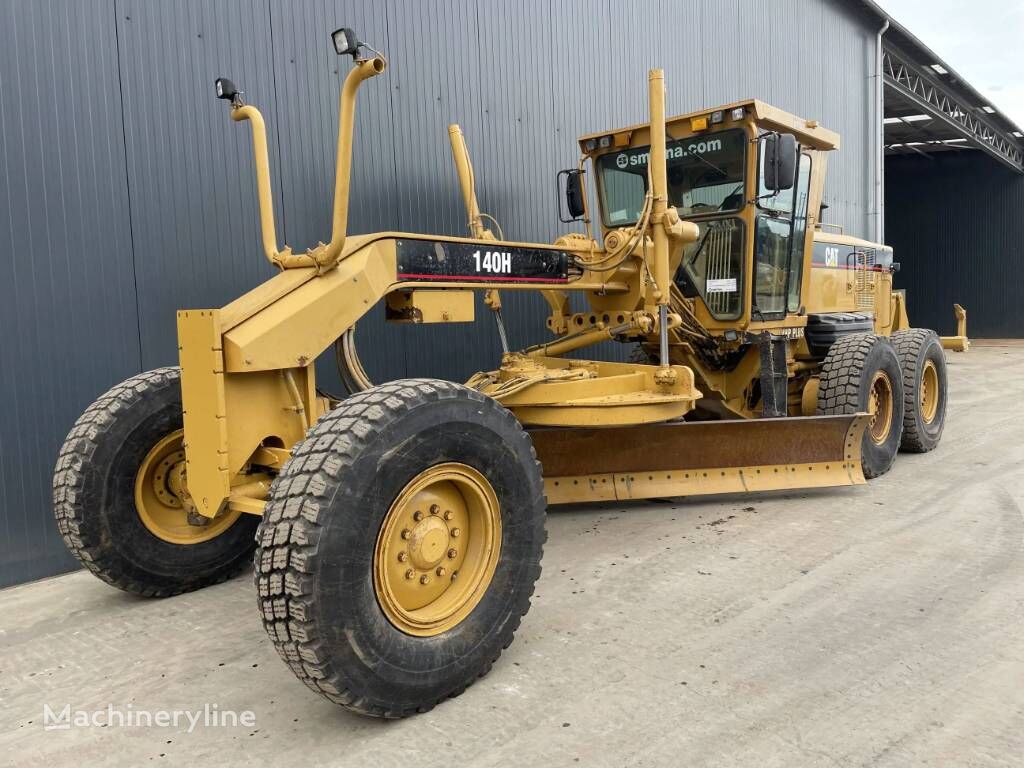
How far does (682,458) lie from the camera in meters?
5.53

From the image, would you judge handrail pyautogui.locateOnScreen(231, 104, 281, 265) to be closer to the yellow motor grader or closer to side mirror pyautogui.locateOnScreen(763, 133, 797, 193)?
the yellow motor grader

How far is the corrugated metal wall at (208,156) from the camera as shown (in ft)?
15.5

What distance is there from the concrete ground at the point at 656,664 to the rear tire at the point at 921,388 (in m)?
2.08

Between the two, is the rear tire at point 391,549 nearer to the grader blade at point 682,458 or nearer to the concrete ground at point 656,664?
the concrete ground at point 656,664

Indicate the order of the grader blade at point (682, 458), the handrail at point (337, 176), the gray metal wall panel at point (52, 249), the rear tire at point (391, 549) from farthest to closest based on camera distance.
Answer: the grader blade at point (682, 458)
the gray metal wall panel at point (52, 249)
the handrail at point (337, 176)
the rear tire at point (391, 549)

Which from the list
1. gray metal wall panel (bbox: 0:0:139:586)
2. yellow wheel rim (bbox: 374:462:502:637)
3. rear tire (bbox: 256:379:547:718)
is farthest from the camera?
gray metal wall panel (bbox: 0:0:139:586)

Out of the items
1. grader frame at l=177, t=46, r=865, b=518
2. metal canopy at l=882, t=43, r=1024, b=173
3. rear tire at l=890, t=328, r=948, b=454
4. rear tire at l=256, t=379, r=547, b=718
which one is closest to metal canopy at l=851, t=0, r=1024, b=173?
metal canopy at l=882, t=43, r=1024, b=173

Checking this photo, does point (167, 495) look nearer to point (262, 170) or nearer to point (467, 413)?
point (262, 170)

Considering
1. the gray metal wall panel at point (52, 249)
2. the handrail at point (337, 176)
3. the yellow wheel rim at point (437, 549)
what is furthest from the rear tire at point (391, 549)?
the gray metal wall panel at point (52, 249)

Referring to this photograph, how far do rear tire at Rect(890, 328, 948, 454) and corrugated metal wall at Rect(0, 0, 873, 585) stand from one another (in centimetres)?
336

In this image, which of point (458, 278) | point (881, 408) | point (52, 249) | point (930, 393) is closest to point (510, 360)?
point (458, 278)

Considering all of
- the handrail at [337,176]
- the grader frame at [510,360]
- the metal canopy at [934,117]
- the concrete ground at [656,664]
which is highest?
the metal canopy at [934,117]

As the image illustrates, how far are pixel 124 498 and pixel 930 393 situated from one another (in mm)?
7100

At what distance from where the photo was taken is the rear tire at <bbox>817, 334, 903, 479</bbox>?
616 centimetres
